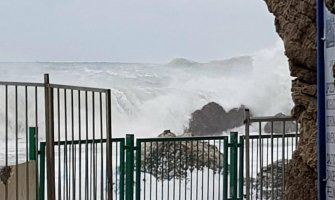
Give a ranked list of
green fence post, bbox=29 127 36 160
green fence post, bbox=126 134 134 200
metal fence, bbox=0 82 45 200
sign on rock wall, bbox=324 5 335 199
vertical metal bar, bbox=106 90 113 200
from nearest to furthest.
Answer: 1. sign on rock wall, bbox=324 5 335 199
2. vertical metal bar, bbox=106 90 113 200
3. metal fence, bbox=0 82 45 200
4. green fence post, bbox=29 127 36 160
5. green fence post, bbox=126 134 134 200

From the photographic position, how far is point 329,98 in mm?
2518

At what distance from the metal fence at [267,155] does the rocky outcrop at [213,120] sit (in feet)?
11.2

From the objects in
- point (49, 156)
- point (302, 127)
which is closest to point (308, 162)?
point (302, 127)

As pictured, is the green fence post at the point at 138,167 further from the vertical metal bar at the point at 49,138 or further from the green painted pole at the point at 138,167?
the vertical metal bar at the point at 49,138

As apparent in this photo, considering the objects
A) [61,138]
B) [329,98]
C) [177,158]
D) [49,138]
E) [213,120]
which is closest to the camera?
[329,98]

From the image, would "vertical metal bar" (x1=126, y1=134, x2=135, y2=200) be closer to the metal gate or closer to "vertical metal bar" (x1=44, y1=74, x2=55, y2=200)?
the metal gate

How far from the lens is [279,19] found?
305 cm

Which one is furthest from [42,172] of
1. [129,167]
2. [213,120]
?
[213,120]

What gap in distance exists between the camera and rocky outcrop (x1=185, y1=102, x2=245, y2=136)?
9.73 metres

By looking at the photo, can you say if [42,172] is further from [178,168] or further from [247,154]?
[247,154]

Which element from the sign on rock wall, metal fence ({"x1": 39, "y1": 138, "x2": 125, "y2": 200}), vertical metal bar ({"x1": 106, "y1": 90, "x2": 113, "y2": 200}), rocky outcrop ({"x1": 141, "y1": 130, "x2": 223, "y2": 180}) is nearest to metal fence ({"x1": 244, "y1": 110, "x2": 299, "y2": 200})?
rocky outcrop ({"x1": 141, "y1": 130, "x2": 223, "y2": 180})

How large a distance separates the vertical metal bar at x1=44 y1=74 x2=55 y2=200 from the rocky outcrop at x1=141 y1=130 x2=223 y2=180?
1.74 meters

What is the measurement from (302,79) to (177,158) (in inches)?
136

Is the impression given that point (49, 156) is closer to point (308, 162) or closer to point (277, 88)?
point (308, 162)
